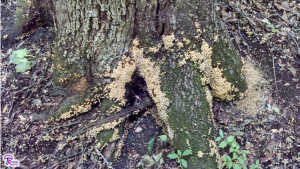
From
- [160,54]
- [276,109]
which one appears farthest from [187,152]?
[276,109]

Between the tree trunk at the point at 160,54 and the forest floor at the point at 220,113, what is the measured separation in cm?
33

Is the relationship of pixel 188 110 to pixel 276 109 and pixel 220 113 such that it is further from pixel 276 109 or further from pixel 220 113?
pixel 276 109

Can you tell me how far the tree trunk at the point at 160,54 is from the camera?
1831 mm

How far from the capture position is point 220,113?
240cm

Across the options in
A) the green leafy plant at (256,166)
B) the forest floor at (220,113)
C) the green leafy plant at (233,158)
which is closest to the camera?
the green leafy plant at (233,158)

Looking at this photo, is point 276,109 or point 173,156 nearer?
point 173,156

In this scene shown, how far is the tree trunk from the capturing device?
1.83m

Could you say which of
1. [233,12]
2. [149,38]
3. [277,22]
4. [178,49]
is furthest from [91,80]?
[277,22]

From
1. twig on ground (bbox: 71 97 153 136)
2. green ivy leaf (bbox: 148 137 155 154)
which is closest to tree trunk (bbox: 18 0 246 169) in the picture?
twig on ground (bbox: 71 97 153 136)

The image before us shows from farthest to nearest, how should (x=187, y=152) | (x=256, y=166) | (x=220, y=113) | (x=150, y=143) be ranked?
(x=220, y=113) < (x=150, y=143) < (x=256, y=166) < (x=187, y=152)

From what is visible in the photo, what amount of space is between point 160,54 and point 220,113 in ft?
3.28

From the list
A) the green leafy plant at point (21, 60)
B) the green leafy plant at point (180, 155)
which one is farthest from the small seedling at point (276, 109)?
the green leafy plant at point (21, 60)

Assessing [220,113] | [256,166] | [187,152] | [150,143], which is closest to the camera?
[187,152]

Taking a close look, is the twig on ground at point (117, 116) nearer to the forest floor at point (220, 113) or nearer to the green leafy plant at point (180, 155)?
the forest floor at point (220, 113)
